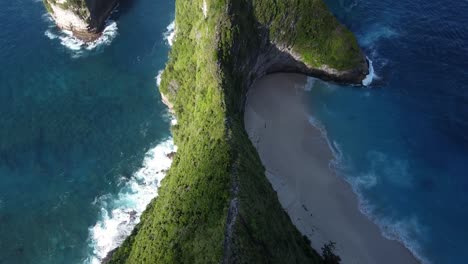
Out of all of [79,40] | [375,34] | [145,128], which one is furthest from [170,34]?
[375,34]

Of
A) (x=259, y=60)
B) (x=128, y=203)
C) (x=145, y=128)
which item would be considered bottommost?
(x=128, y=203)

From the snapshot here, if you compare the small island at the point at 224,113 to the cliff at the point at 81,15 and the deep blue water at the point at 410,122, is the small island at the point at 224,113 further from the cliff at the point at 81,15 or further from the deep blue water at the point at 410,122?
the deep blue water at the point at 410,122

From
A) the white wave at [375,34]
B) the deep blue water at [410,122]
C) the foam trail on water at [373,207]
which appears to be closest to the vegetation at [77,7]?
the deep blue water at [410,122]

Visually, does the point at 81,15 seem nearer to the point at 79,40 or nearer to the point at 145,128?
the point at 79,40

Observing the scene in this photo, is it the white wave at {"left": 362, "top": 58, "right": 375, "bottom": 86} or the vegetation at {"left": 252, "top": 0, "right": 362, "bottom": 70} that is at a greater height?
the vegetation at {"left": 252, "top": 0, "right": 362, "bottom": 70}

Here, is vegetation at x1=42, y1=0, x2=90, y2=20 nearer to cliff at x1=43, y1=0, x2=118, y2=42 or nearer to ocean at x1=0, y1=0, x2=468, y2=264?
cliff at x1=43, y1=0, x2=118, y2=42

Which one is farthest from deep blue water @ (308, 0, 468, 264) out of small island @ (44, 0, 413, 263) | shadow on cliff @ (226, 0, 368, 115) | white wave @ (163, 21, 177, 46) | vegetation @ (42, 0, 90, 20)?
vegetation @ (42, 0, 90, 20)

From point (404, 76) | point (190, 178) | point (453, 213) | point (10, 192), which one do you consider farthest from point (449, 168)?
point (10, 192)
